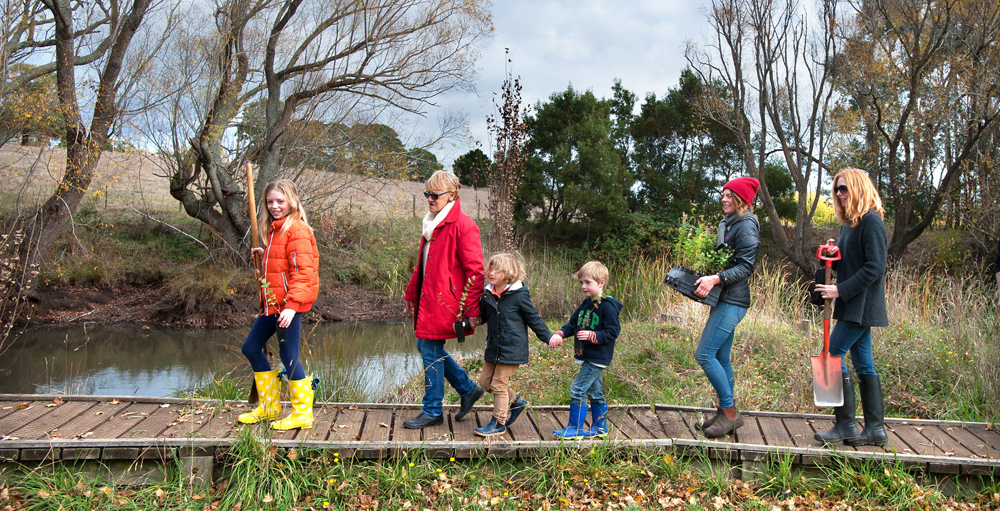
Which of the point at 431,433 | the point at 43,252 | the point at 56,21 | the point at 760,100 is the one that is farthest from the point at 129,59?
the point at 760,100

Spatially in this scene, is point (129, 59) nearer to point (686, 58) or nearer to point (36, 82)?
point (36, 82)

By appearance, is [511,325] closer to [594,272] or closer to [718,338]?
[594,272]

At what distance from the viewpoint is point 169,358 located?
361 inches

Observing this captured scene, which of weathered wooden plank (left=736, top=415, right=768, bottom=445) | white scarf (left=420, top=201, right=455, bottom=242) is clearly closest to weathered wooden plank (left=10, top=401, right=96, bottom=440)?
white scarf (left=420, top=201, right=455, bottom=242)

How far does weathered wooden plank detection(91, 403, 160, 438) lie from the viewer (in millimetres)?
3623

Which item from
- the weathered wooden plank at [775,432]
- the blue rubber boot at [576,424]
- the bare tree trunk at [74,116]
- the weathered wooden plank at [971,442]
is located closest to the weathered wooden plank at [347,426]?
the blue rubber boot at [576,424]

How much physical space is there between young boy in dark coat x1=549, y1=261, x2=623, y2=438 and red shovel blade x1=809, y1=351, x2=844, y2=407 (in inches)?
48.8

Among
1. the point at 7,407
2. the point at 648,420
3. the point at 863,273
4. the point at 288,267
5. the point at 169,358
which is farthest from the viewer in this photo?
the point at 169,358

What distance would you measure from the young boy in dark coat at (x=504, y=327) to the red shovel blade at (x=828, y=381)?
5.34 feet

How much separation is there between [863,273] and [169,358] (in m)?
9.04

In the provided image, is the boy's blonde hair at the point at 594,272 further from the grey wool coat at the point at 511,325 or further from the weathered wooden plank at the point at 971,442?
the weathered wooden plank at the point at 971,442

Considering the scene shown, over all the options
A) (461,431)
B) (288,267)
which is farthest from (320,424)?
(288,267)

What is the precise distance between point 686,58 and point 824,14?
119 inches

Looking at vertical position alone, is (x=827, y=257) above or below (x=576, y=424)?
above
